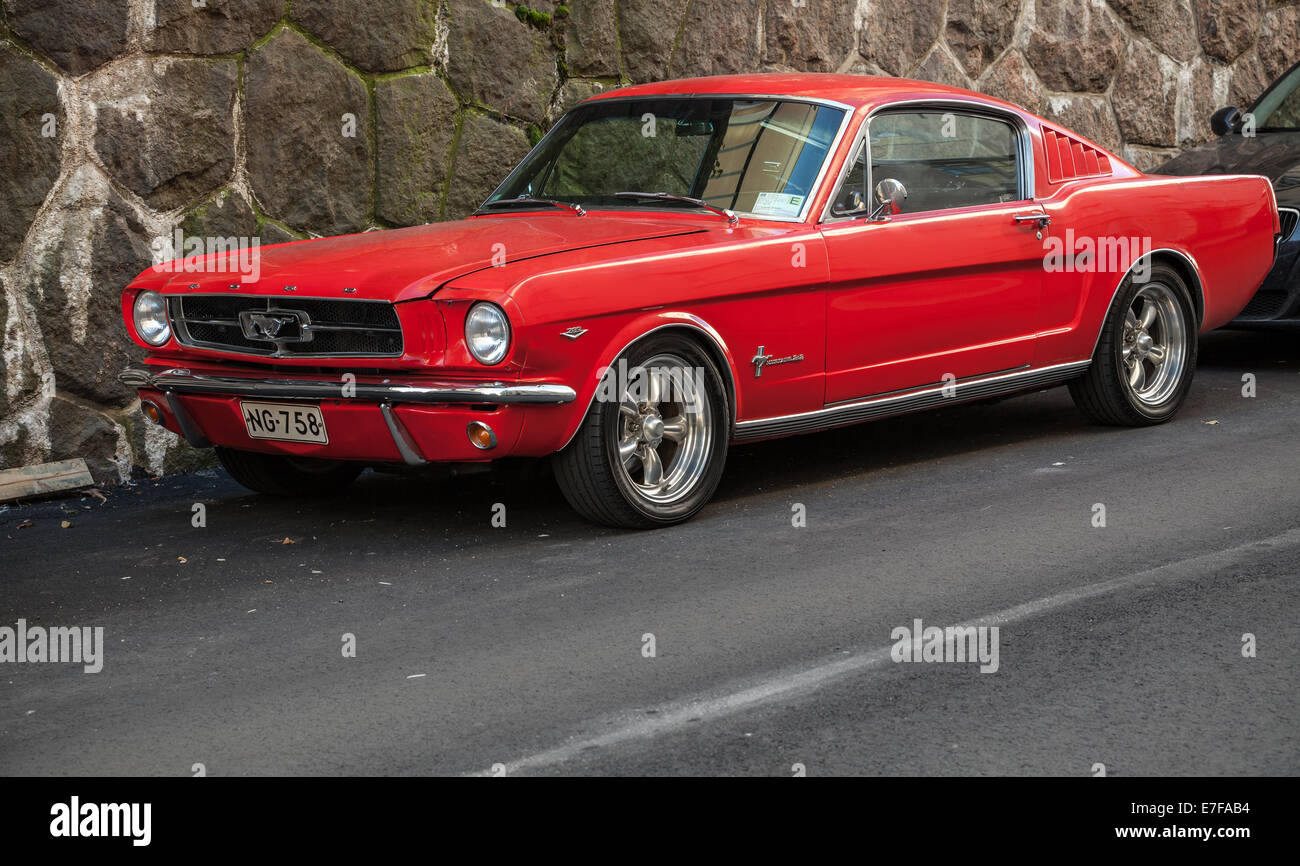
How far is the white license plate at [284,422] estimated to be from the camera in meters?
5.61

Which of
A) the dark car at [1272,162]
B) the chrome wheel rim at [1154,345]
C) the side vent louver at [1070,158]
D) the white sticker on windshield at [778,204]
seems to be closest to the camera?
the white sticker on windshield at [778,204]

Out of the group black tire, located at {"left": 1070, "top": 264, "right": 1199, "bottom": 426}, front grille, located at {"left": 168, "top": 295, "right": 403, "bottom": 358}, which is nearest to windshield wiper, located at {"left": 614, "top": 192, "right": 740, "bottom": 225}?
front grille, located at {"left": 168, "top": 295, "right": 403, "bottom": 358}

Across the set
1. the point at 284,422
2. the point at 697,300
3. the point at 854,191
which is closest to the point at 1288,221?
the point at 854,191

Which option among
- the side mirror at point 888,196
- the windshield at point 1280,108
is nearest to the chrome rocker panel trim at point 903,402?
the side mirror at point 888,196

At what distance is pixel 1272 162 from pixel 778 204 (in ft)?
14.7

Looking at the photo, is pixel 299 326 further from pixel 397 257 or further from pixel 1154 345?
pixel 1154 345

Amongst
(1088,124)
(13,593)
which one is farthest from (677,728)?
(1088,124)

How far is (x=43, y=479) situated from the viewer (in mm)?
6910

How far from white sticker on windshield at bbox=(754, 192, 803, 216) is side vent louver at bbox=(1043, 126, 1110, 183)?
155cm

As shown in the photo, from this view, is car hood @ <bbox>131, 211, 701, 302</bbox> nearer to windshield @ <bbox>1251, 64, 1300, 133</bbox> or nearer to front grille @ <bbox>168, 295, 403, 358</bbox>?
front grille @ <bbox>168, 295, 403, 358</bbox>

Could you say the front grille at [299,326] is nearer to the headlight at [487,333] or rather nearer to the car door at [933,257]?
→ the headlight at [487,333]

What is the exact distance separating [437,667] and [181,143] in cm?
401

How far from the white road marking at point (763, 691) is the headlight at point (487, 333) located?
64.5 inches
